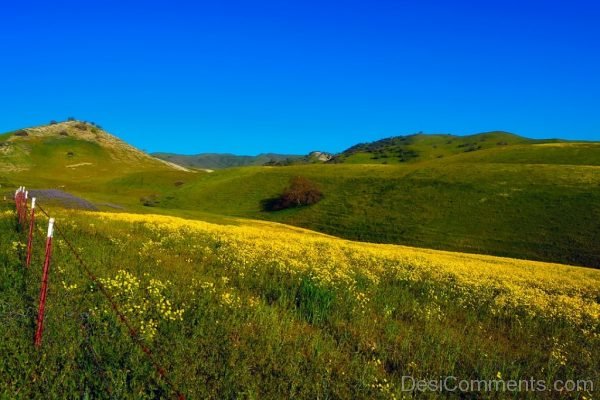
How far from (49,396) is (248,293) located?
6.97m

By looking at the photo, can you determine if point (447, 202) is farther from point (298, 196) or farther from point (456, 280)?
point (456, 280)

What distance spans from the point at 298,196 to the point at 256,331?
81.7 meters

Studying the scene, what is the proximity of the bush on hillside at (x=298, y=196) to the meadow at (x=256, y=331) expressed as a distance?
238 ft

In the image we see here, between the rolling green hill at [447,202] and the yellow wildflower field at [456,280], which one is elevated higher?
the rolling green hill at [447,202]

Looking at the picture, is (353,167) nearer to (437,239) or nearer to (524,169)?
(524,169)

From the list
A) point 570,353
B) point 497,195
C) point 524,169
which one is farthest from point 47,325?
point 524,169

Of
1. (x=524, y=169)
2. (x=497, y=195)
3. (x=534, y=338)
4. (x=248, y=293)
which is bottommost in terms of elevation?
(x=534, y=338)

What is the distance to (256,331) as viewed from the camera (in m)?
9.73

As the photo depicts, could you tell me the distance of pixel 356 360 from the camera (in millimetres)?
8930

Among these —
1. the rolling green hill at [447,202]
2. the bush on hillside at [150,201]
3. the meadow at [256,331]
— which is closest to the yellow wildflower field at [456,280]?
the meadow at [256,331]

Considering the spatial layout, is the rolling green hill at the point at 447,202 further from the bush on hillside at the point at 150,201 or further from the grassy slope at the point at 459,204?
the bush on hillside at the point at 150,201

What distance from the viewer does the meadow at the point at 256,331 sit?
745 cm

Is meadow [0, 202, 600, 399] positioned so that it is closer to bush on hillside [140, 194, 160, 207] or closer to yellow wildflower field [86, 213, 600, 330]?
yellow wildflower field [86, 213, 600, 330]

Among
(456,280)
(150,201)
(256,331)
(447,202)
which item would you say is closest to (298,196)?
(447,202)
